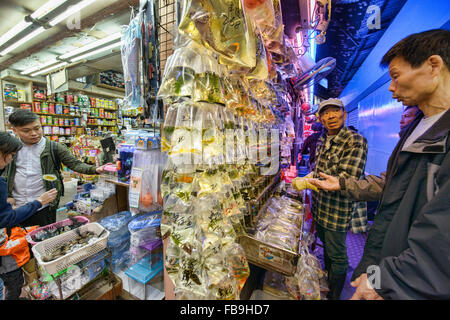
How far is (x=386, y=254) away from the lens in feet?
2.71

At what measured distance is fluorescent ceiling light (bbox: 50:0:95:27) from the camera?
7.31 ft

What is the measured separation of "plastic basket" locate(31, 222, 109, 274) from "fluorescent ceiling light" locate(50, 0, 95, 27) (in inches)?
112

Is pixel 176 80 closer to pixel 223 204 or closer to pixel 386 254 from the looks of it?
pixel 223 204

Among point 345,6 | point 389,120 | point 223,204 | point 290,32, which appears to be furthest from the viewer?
point 389,120

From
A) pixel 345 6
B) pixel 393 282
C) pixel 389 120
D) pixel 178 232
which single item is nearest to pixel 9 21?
pixel 178 232

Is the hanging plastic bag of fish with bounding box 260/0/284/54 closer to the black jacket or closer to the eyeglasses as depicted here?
the eyeglasses

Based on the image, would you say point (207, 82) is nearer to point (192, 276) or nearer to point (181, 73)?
point (181, 73)

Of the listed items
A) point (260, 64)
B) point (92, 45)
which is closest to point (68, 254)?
point (260, 64)

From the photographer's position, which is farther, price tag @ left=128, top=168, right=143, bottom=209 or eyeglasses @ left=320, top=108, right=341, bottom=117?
eyeglasses @ left=320, top=108, right=341, bottom=117

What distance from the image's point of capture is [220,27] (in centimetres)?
72

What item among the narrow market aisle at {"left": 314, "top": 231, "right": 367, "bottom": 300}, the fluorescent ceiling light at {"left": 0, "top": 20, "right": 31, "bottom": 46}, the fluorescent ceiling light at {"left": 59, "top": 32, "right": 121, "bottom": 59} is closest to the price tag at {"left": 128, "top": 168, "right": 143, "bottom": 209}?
the narrow market aisle at {"left": 314, "top": 231, "right": 367, "bottom": 300}

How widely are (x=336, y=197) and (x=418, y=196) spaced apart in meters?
0.96

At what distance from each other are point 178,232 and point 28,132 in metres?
2.11

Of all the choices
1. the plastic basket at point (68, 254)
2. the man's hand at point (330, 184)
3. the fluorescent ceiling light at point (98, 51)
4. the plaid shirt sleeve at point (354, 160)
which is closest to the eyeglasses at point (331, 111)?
the plaid shirt sleeve at point (354, 160)
